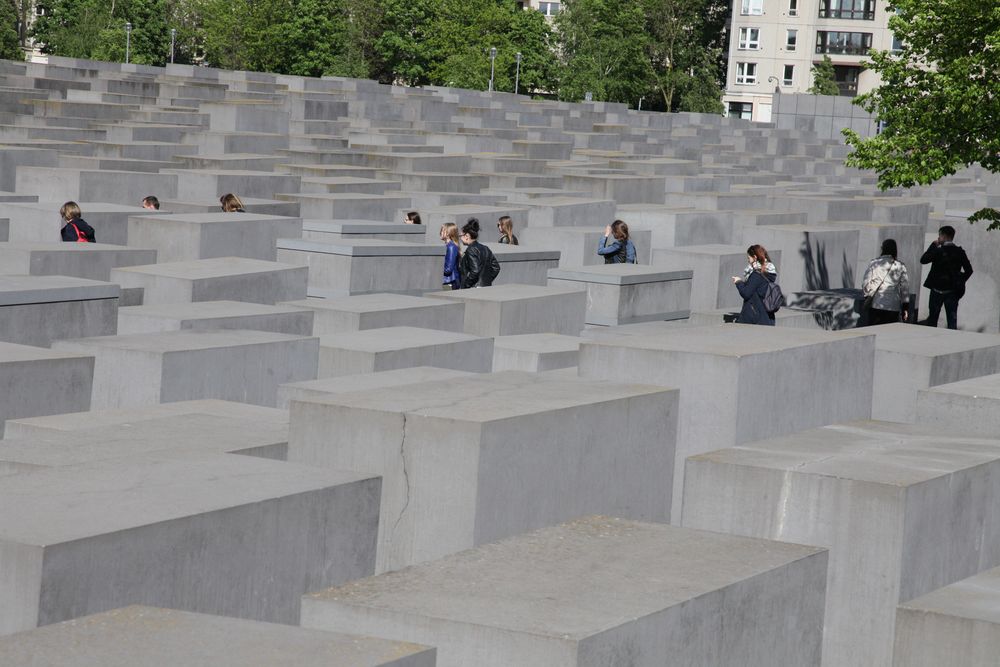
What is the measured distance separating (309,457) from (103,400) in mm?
2578

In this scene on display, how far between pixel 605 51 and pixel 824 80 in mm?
13782

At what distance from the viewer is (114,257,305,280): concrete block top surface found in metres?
11.1

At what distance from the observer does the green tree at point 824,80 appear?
77.3 m

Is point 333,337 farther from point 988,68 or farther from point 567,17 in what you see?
point 567,17

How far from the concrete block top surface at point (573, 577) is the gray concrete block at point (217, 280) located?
240 inches

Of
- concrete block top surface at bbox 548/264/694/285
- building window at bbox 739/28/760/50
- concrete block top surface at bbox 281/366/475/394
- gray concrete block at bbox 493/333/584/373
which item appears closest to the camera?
concrete block top surface at bbox 281/366/475/394

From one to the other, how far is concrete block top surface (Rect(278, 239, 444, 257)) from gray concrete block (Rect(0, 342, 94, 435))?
15.3 ft

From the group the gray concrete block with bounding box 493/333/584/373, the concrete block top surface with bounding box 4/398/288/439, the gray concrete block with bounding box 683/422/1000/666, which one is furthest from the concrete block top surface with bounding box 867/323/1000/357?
the concrete block top surface with bounding box 4/398/288/439

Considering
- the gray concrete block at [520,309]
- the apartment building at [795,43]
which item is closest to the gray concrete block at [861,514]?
the gray concrete block at [520,309]

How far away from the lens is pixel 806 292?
15555 mm

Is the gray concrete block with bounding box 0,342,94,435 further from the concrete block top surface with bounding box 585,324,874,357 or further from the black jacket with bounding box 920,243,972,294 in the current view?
the black jacket with bounding box 920,243,972,294

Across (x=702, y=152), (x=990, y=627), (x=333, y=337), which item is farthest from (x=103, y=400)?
(x=702, y=152)

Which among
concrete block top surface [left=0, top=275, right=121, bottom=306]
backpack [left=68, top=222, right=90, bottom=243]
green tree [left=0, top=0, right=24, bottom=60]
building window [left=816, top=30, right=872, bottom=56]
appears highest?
building window [left=816, top=30, right=872, bottom=56]

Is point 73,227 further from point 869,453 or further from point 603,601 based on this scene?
point 603,601
